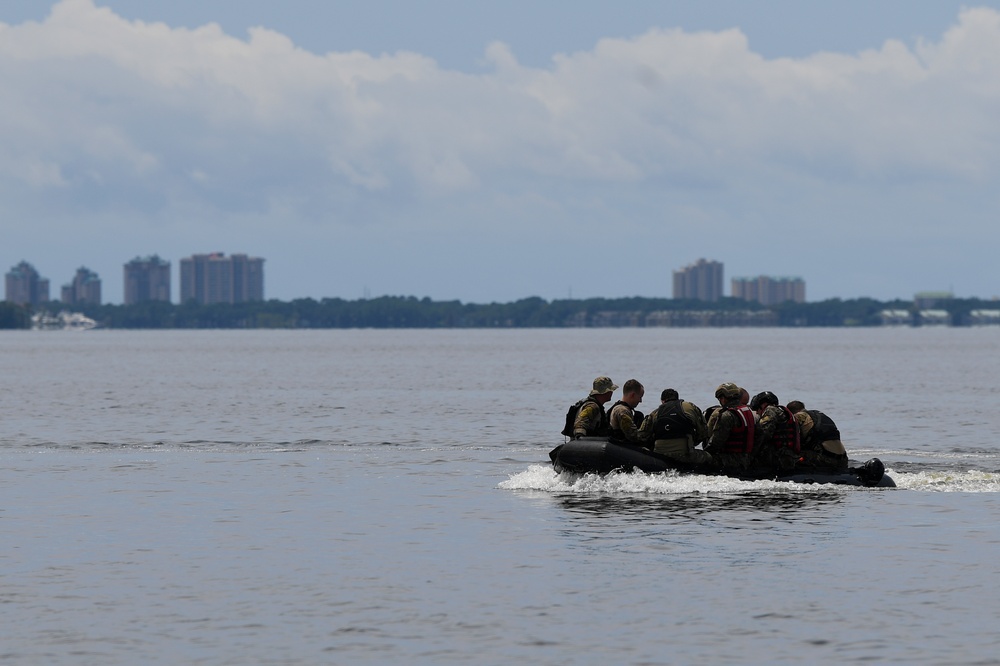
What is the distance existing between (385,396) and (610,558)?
59.5m

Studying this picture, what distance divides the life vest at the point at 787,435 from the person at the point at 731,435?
1.64 ft

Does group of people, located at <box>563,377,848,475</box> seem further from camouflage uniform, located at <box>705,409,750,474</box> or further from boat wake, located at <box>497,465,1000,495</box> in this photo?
boat wake, located at <box>497,465,1000,495</box>

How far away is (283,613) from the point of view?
1734cm

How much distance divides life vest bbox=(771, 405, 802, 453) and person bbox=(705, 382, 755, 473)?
500mm

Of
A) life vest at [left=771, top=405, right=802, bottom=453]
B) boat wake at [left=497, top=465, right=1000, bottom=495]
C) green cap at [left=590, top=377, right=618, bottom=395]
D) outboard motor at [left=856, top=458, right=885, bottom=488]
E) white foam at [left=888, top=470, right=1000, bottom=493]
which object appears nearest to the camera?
green cap at [left=590, top=377, right=618, bottom=395]

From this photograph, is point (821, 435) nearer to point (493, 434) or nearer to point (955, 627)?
point (955, 627)

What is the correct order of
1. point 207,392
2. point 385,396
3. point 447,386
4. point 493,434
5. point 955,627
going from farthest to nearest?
point 447,386 → point 207,392 → point 385,396 → point 493,434 → point 955,627

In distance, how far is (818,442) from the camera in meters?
29.0

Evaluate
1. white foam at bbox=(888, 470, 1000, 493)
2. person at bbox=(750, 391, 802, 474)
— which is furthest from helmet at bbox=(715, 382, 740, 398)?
white foam at bbox=(888, 470, 1000, 493)

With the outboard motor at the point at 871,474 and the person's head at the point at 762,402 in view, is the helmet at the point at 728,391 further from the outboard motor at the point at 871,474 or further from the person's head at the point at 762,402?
the outboard motor at the point at 871,474

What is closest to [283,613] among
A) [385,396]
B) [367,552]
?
[367,552]

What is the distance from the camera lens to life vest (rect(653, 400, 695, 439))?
28.2m

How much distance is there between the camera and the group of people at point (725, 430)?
92.6 ft

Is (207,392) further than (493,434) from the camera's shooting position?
Yes
